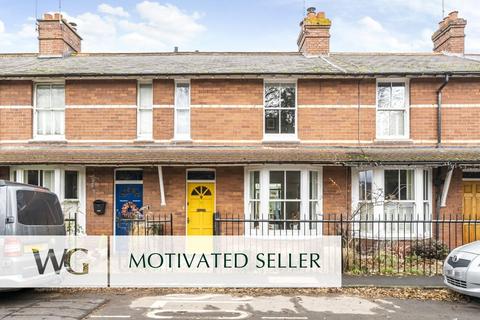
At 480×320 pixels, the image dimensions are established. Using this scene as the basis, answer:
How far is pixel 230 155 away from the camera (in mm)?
13258

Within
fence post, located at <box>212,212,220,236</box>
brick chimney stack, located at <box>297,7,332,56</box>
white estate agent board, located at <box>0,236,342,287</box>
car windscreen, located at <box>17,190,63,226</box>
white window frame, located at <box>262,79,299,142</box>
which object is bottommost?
white estate agent board, located at <box>0,236,342,287</box>

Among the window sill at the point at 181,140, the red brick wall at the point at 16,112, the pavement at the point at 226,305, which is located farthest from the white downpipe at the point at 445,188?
the red brick wall at the point at 16,112

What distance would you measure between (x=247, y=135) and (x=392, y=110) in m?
4.42

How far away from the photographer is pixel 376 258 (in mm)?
11922

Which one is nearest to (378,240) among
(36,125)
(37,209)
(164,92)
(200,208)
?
(200,208)

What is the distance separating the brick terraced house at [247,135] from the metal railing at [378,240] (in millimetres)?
181

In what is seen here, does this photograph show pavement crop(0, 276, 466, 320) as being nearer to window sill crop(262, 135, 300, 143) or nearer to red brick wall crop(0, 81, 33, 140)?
window sill crop(262, 135, 300, 143)

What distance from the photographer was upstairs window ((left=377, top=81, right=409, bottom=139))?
1432 cm

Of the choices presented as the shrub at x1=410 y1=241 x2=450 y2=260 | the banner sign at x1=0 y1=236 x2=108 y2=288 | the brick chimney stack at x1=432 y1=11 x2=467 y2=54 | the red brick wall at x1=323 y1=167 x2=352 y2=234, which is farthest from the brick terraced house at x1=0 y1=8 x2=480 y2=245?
the banner sign at x1=0 y1=236 x2=108 y2=288

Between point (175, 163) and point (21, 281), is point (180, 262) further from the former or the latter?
point (21, 281)

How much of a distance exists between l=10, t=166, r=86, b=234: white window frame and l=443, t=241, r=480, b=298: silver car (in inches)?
385

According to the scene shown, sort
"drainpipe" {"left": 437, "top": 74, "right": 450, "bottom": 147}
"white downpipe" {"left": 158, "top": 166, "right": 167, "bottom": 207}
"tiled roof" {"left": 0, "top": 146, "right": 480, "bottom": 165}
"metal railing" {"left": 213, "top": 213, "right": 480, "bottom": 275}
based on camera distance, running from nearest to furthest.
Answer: "metal railing" {"left": 213, "top": 213, "right": 480, "bottom": 275}
"tiled roof" {"left": 0, "top": 146, "right": 480, "bottom": 165}
"white downpipe" {"left": 158, "top": 166, "right": 167, "bottom": 207}
"drainpipe" {"left": 437, "top": 74, "right": 450, "bottom": 147}

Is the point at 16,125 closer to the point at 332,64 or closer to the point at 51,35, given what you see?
the point at 51,35

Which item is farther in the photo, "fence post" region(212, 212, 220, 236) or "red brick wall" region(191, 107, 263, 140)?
"red brick wall" region(191, 107, 263, 140)
